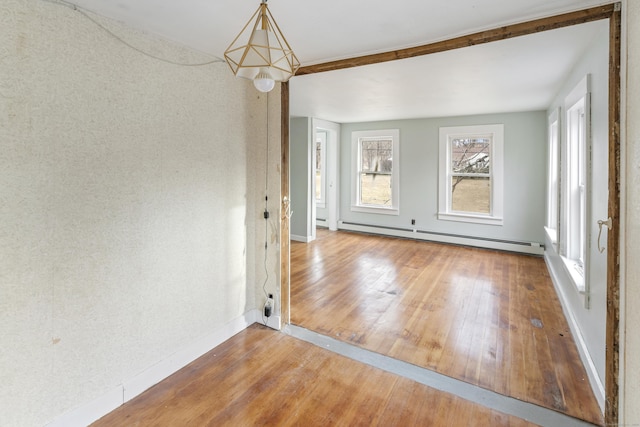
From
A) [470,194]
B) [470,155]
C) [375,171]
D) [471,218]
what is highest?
[470,155]

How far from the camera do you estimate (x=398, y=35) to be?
2.02 metres

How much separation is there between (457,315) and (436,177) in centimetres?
333

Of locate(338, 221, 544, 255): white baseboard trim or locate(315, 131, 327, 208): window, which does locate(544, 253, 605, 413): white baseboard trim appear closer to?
locate(338, 221, 544, 255): white baseboard trim

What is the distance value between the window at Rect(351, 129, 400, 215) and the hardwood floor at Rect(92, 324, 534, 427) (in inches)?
174

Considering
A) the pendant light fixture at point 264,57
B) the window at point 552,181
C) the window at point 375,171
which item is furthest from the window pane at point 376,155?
the pendant light fixture at point 264,57

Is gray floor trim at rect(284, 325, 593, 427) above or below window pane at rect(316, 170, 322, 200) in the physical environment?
below

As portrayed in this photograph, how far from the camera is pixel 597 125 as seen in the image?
6.73 feet

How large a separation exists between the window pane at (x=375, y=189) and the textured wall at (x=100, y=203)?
4.38 m

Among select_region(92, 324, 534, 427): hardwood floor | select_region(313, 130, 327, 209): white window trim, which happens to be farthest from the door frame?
select_region(313, 130, 327, 209): white window trim

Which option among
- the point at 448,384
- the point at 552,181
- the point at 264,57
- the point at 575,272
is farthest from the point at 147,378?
the point at 552,181

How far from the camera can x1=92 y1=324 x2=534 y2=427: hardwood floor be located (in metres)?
1.77

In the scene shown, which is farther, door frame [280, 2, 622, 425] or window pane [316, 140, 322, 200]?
window pane [316, 140, 322, 200]

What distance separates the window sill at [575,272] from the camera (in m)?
2.46

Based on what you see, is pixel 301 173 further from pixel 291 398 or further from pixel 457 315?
pixel 291 398
